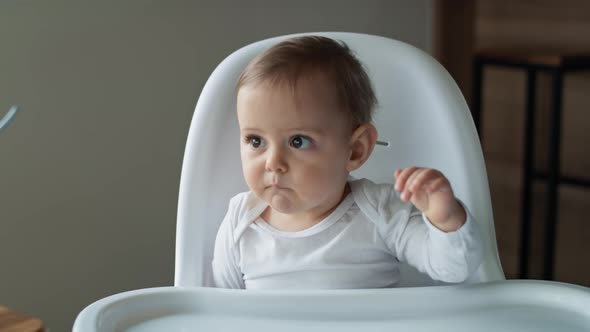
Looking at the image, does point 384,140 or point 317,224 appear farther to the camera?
point 384,140

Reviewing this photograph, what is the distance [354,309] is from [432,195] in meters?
0.14

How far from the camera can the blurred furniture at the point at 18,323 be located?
0.86 metres

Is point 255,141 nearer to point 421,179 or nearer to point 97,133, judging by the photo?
point 421,179

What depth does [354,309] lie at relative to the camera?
91 cm

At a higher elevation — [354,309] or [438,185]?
[438,185]

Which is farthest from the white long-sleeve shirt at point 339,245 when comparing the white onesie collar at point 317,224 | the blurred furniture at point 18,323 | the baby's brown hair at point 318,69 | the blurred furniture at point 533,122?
the blurred furniture at point 533,122

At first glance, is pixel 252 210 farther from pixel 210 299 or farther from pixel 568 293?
pixel 568 293

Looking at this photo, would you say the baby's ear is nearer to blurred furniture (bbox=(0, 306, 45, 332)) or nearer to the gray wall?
blurred furniture (bbox=(0, 306, 45, 332))

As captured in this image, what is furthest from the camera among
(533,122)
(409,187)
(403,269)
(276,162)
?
(533,122)

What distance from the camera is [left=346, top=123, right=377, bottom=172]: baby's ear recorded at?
3.34 ft

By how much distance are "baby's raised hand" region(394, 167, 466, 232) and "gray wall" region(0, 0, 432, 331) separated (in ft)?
3.14

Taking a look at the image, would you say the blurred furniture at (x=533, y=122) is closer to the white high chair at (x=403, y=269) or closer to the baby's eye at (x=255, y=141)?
the white high chair at (x=403, y=269)

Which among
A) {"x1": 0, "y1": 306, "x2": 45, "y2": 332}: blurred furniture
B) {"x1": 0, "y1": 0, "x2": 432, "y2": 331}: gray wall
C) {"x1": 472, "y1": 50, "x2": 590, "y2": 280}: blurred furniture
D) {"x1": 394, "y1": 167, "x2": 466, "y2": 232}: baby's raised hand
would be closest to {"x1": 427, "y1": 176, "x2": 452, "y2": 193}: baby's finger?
{"x1": 394, "y1": 167, "x2": 466, "y2": 232}: baby's raised hand

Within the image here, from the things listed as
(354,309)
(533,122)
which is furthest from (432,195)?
(533,122)
